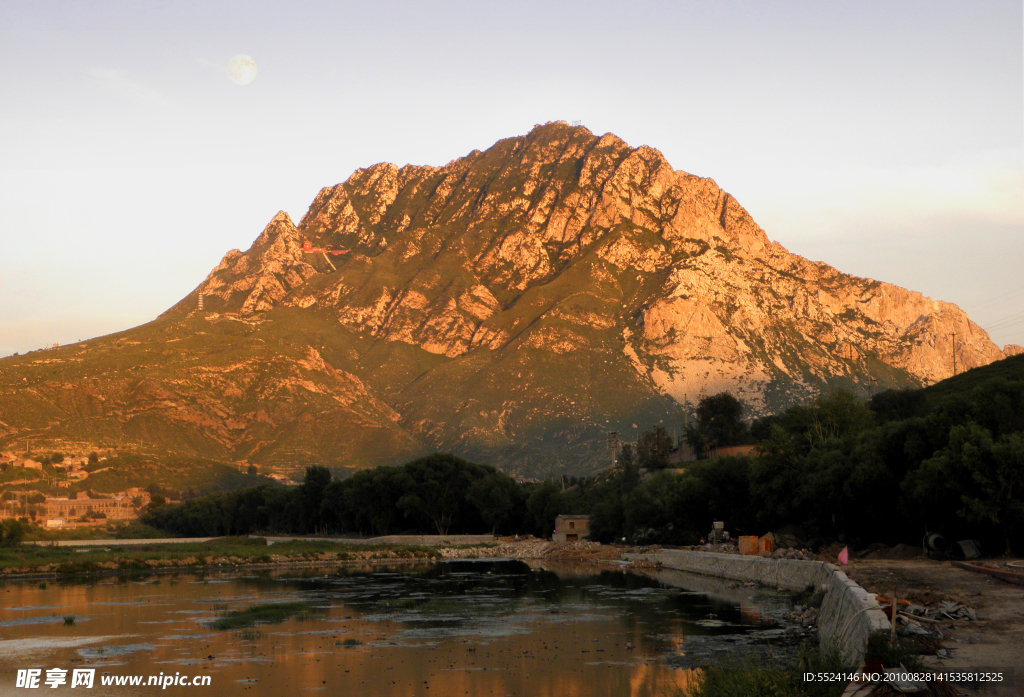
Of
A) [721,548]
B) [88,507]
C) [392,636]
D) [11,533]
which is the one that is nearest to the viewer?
[392,636]

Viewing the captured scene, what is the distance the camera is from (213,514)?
134 meters

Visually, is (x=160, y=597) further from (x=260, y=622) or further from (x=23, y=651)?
(x=23, y=651)

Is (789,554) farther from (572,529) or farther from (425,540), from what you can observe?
(425,540)

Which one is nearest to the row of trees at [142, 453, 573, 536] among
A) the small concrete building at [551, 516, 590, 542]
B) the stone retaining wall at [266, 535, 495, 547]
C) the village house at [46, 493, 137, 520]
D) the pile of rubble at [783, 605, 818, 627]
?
the stone retaining wall at [266, 535, 495, 547]

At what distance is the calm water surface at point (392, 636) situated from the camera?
2612cm

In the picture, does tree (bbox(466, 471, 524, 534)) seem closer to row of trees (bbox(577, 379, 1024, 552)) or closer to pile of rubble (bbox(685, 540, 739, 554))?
row of trees (bbox(577, 379, 1024, 552))

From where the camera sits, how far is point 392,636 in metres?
35.3

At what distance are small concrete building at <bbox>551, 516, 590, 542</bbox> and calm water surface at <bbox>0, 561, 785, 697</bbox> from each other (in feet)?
144

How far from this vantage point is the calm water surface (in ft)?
85.7

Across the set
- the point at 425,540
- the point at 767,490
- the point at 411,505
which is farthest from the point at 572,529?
the point at 767,490

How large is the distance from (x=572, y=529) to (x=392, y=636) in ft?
230

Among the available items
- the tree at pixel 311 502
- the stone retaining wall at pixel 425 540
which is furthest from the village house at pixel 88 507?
the stone retaining wall at pixel 425 540

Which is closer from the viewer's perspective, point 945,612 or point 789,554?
point 945,612

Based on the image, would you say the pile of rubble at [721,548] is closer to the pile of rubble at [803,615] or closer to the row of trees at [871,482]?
the row of trees at [871,482]
